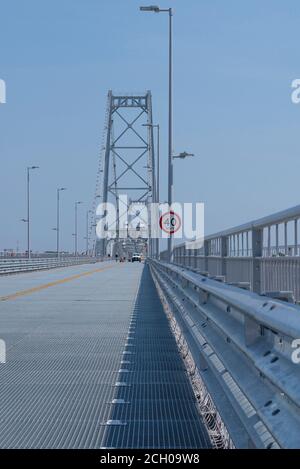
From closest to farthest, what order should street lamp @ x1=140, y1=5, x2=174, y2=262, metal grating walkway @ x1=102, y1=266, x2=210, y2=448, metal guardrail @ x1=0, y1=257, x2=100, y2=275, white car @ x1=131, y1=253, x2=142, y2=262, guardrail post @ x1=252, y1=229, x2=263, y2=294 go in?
metal grating walkway @ x1=102, y1=266, x2=210, y2=448
guardrail post @ x1=252, y1=229, x2=263, y2=294
street lamp @ x1=140, y1=5, x2=174, y2=262
metal guardrail @ x1=0, y1=257, x2=100, y2=275
white car @ x1=131, y1=253, x2=142, y2=262

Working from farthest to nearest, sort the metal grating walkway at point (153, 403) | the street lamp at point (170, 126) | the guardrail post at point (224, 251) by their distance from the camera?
the street lamp at point (170, 126) < the guardrail post at point (224, 251) < the metal grating walkway at point (153, 403)

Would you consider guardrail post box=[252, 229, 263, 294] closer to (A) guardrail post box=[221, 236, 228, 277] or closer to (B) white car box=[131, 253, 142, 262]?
(A) guardrail post box=[221, 236, 228, 277]

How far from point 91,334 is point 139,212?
93.9 m

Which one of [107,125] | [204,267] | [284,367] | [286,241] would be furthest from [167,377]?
[107,125]

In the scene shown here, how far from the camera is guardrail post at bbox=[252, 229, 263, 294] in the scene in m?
8.08

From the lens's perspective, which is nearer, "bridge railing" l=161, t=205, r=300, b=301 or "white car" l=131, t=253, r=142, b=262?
"bridge railing" l=161, t=205, r=300, b=301

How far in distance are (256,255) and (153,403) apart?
1798mm

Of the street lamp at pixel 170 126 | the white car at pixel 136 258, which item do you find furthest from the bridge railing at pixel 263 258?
the white car at pixel 136 258

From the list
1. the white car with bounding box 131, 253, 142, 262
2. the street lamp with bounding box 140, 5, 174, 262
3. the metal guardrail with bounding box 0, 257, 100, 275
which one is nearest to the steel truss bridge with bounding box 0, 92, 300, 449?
the street lamp with bounding box 140, 5, 174, 262

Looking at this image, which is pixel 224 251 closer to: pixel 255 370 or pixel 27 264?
pixel 255 370

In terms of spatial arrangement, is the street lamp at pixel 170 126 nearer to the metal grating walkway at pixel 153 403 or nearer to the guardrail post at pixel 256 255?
the metal grating walkway at pixel 153 403

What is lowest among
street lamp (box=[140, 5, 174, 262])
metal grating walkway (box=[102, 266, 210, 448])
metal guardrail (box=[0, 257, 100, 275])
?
metal grating walkway (box=[102, 266, 210, 448])

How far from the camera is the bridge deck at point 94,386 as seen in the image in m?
6.02
